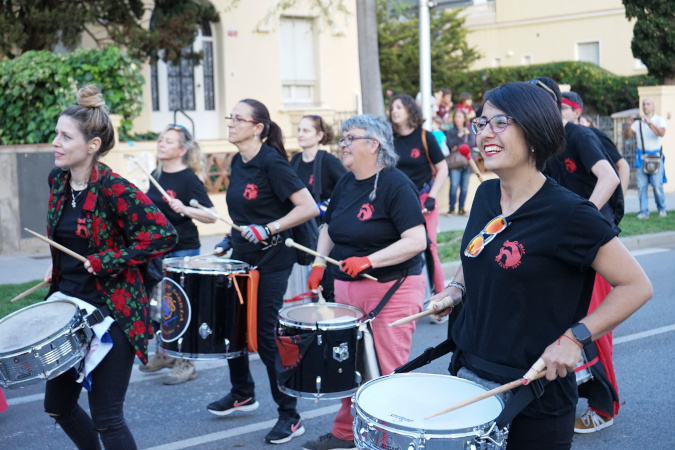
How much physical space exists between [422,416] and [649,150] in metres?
13.6

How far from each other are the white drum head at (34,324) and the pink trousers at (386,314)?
1.60 metres

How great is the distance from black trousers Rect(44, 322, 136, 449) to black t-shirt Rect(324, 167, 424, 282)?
1.40 meters

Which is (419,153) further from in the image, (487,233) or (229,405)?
(487,233)

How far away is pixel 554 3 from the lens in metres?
34.5

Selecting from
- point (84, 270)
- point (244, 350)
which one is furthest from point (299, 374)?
point (84, 270)

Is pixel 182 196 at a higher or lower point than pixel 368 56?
lower

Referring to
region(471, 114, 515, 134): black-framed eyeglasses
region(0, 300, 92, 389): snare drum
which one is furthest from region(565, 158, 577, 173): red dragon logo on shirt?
region(0, 300, 92, 389): snare drum

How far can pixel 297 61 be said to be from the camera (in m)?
19.8

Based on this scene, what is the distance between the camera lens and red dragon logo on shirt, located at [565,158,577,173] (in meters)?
5.79

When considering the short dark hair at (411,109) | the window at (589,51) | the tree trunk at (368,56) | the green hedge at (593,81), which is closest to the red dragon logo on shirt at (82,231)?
the short dark hair at (411,109)

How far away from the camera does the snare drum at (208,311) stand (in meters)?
5.03

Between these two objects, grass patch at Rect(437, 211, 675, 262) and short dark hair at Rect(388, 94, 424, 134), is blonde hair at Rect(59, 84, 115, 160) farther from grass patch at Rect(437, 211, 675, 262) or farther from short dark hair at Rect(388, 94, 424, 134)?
grass patch at Rect(437, 211, 675, 262)

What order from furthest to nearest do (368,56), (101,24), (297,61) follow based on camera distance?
(297,61), (101,24), (368,56)

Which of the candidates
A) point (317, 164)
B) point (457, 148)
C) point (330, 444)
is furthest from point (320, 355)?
point (457, 148)
